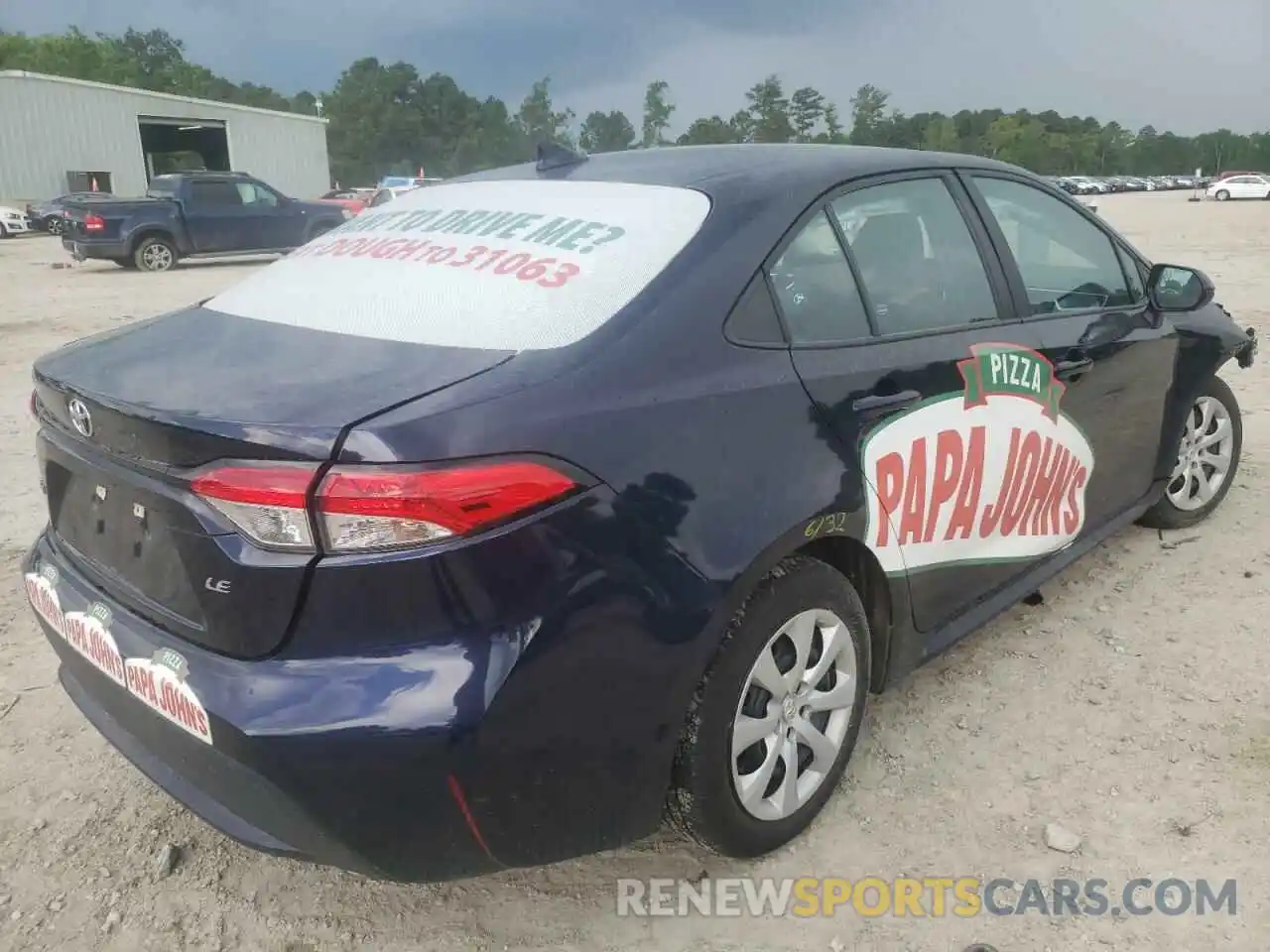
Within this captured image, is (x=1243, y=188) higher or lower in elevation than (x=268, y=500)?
higher

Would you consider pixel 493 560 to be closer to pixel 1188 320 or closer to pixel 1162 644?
pixel 1162 644

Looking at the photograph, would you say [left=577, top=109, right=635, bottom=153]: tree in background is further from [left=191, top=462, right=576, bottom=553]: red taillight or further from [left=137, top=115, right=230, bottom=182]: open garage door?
[left=191, top=462, right=576, bottom=553]: red taillight

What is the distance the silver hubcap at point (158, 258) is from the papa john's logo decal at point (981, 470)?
17503 millimetres

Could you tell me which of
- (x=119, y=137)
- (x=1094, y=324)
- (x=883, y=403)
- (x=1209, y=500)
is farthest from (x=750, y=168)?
(x=119, y=137)

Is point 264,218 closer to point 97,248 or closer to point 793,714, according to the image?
point 97,248

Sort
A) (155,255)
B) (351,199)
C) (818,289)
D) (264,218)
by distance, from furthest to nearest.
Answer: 1. (351,199)
2. (264,218)
3. (155,255)
4. (818,289)

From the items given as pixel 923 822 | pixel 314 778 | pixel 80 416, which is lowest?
pixel 923 822

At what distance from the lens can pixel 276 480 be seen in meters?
1.71

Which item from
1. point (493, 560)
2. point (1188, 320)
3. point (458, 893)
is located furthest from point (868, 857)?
point (1188, 320)

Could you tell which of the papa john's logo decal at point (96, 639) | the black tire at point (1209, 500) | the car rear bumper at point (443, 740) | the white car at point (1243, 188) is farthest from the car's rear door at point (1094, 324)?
the white car at point (1243, 188)

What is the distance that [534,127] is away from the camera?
118m

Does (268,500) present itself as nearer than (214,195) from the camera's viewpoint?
Yes

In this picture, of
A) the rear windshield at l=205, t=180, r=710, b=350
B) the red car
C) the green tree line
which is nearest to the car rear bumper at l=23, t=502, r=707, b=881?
the rear windshield at l=205, t=180, r=710, b=350

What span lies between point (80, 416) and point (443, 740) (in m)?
1.08
